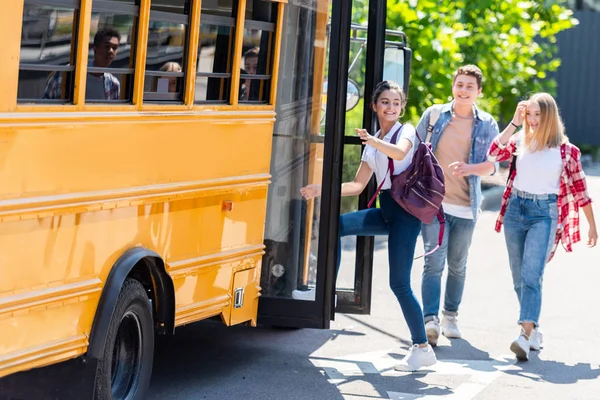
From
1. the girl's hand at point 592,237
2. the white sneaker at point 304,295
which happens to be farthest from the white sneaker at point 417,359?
the girl's hand at point 592,237

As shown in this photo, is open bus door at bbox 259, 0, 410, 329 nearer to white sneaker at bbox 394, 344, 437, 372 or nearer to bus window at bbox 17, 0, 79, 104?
white sneaker at bbox 394, 344, 437, 372

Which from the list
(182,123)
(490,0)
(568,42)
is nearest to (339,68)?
(182,123)

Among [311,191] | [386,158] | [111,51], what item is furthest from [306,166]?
[111,51]

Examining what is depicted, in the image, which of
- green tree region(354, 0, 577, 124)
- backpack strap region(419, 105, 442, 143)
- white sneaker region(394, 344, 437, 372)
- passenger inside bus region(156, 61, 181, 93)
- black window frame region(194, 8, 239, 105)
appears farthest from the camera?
green tree region(354, 0, 577, 124)

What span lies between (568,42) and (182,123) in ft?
69.2

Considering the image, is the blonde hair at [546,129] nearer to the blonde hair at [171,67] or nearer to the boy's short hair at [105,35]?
the blonde hair at [171,67]

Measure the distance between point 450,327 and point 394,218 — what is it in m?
1.45

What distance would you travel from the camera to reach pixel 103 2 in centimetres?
513

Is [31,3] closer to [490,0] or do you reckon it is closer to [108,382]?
[108,382]

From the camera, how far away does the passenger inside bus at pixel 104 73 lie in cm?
515

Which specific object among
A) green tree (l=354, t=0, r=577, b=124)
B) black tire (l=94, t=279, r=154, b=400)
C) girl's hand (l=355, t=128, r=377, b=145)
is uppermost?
green tree (l=354, t=0, r=577, b=124)

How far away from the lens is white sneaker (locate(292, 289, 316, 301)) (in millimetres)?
6938

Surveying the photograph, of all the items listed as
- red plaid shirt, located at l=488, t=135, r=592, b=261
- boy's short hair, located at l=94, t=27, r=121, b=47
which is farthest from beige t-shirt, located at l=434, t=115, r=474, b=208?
boy's short hair, located at l=94, t=27, r=121, b=47

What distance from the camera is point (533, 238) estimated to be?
7703mm
